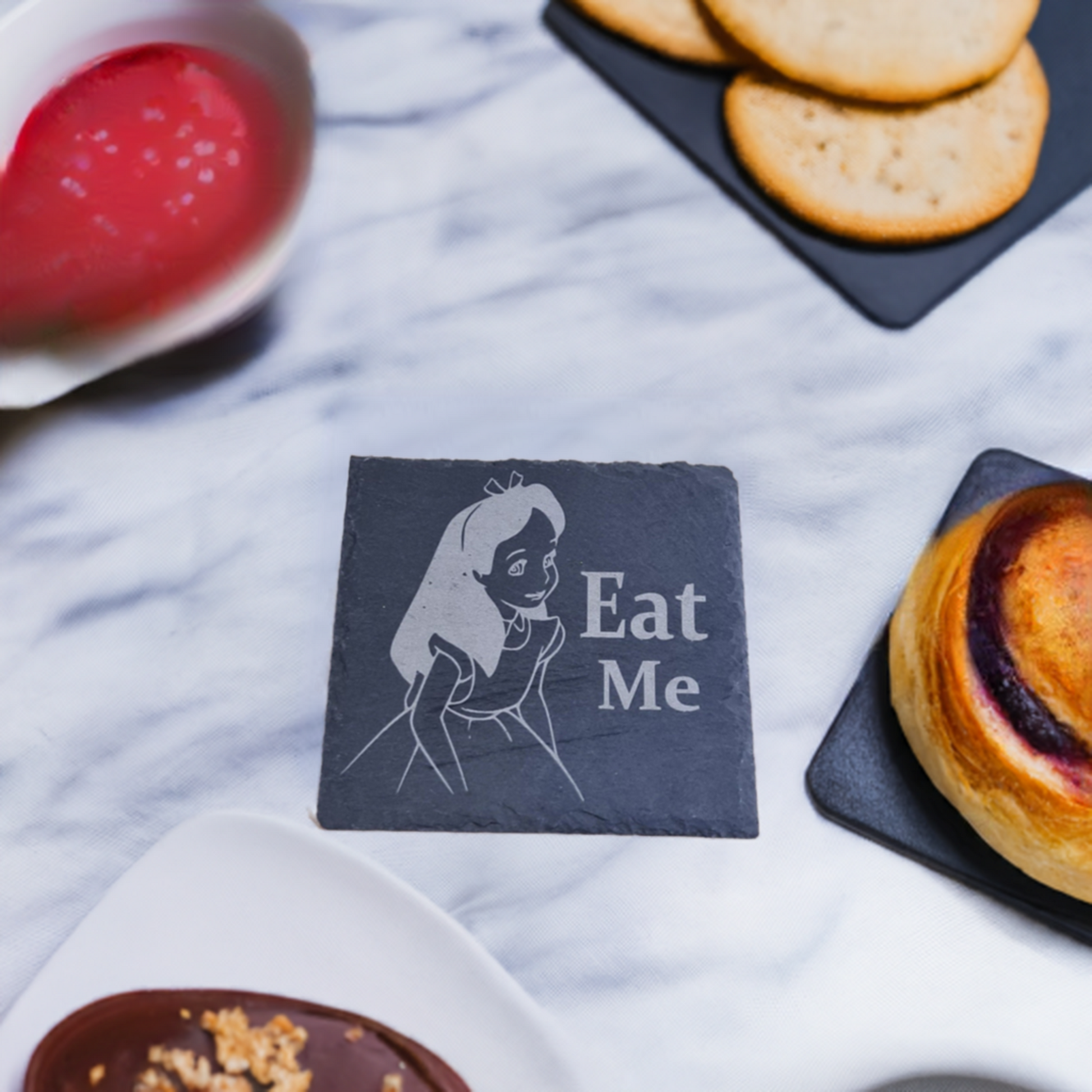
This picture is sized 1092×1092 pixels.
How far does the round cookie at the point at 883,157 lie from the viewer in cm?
72

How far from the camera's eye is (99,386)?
27.9 inches

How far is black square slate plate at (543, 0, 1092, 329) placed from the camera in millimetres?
726

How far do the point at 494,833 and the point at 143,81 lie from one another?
19.2 inches

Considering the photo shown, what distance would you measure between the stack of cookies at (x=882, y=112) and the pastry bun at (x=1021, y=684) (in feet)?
0.81

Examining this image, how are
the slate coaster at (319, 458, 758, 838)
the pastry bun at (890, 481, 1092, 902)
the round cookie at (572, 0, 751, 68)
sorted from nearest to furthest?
1. the pastry bun at (890, 481, 1092, 902)
2. the slate coaster at (319, 458, 758, 838)
3. the round cookie at (572, 0, 751, 68)

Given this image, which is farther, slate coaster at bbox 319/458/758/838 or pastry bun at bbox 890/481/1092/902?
slate coaster at bbox 319/458/758/838

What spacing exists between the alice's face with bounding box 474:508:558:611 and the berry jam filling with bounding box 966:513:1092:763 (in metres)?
0.25

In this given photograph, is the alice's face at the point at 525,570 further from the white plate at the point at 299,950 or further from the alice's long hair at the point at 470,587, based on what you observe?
the white plate at the point at 299,950

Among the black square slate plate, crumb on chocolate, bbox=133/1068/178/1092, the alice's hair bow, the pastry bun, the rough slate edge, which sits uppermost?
the black square slate plate

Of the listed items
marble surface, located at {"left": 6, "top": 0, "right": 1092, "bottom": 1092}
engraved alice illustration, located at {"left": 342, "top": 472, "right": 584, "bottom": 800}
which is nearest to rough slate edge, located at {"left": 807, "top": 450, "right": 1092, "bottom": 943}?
marble surface, located at {"left": 6, "top": 0, "right": 1092, "bottom": 1092}

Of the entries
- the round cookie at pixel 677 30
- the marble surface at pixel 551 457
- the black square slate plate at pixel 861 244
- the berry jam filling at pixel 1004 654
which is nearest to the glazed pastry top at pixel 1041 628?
the berry jam filling at pixel 1004 654

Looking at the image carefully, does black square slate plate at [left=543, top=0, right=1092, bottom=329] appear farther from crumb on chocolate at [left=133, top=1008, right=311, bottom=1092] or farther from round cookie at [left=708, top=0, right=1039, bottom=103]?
crumb on chocolate at [left=133, top=1008, right=311, bottom=1092]

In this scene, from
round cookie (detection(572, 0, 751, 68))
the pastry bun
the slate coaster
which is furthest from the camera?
round cookie (detection(572, 0, 751, 68))

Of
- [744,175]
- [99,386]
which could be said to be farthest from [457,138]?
[99,386]
